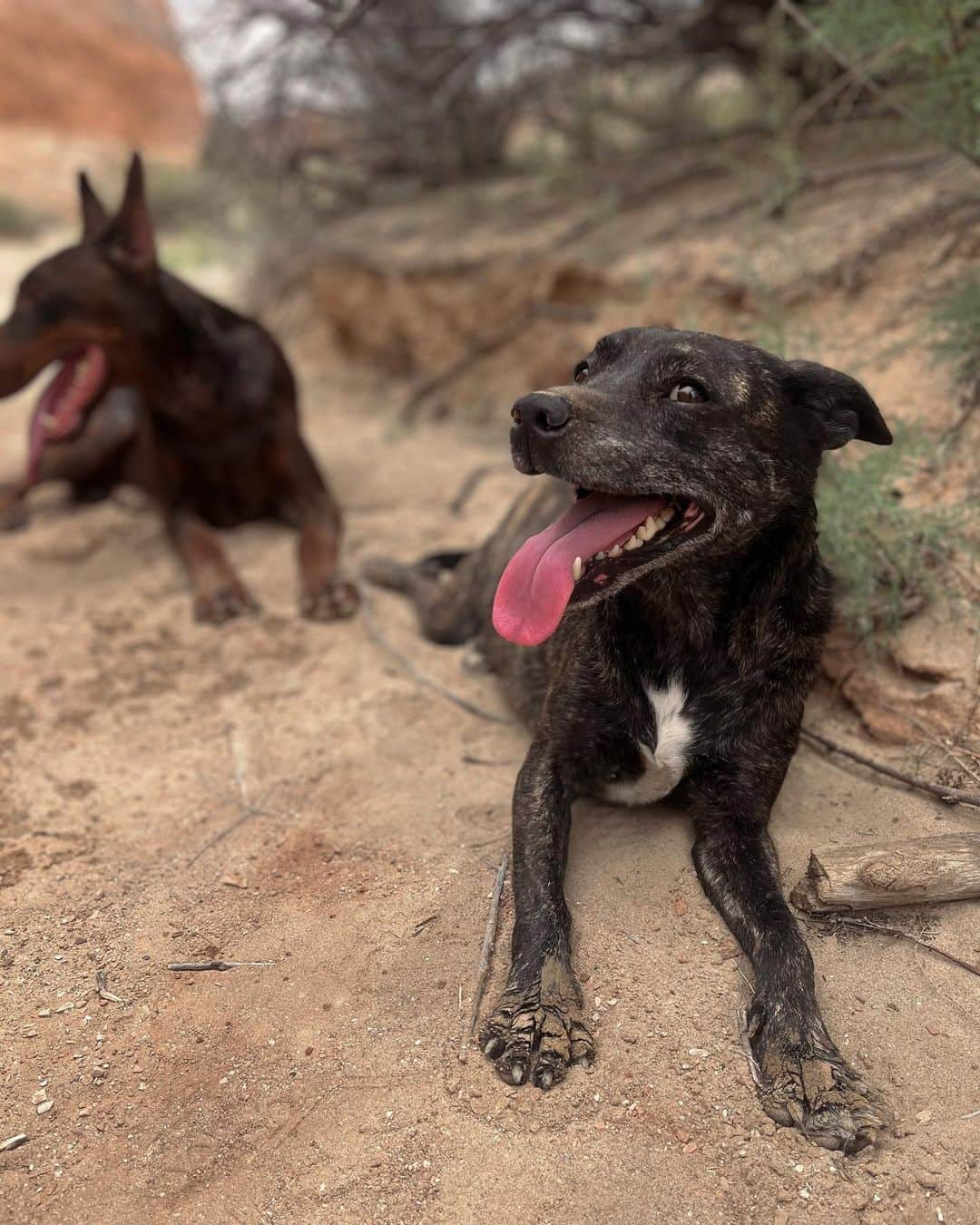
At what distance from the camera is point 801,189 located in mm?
5750

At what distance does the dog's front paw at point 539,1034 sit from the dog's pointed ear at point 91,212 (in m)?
4.38

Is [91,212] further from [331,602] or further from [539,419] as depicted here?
[539,419]

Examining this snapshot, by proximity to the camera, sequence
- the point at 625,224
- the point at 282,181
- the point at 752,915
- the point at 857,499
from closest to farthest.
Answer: the point at 752,915, the point at 857,499, the point at 625,224, the point at 282,181

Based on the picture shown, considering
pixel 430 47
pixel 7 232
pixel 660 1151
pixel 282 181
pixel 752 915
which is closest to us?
pixel 660 1151

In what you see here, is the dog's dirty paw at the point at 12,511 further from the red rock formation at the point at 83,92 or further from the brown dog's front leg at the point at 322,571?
the red rock formation at the point at 83,92

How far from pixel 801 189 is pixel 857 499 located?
2.91 metres

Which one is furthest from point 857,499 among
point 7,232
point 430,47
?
point 7,232

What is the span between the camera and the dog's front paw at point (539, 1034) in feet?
7.55

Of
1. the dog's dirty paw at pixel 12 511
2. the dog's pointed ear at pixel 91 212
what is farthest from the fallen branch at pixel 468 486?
the dog's dirty paw at pixel 12 511

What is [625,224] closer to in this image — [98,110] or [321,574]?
[321,574]

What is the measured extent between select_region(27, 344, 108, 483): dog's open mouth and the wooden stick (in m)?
4.32

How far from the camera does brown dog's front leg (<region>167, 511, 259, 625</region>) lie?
4.88 meters

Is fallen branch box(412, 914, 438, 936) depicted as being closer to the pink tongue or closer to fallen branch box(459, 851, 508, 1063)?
fallen branch box(459, 851, 508, 1063)

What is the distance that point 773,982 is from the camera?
2.43 meters
